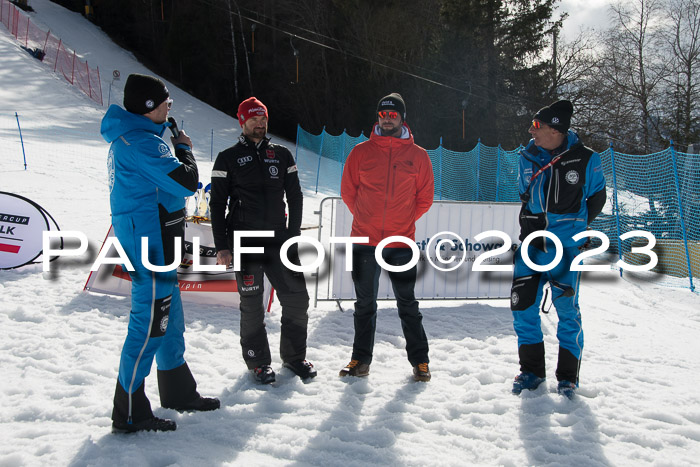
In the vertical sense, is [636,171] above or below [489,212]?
above

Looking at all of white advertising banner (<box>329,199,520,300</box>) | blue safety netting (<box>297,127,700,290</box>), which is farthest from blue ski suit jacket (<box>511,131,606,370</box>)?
blue safety netting (<box>297,127,700,290</box>)

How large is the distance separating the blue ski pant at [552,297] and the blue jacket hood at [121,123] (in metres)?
2.58

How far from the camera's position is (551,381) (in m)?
3.82

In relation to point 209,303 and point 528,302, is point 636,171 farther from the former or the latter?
point 209,303

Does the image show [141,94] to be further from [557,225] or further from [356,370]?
[557,225]

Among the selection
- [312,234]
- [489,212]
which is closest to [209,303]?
[489,212]

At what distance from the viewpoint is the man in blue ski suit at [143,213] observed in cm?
281

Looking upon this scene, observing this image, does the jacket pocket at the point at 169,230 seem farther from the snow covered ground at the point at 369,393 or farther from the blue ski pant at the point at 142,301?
the snow covered ground at the point at 369,393

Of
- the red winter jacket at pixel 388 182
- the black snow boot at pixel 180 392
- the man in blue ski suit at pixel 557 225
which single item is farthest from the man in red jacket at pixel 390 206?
the black snow boot at pixel 180 392

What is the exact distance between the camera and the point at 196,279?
5660 mm

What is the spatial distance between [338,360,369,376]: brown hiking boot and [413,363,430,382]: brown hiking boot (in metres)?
0.37

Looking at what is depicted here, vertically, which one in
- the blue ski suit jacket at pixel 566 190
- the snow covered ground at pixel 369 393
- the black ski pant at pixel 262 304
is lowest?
the snow covered ground at pixel 369 393

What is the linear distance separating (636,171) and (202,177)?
10.8m

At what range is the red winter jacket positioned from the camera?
3840 millimetres
